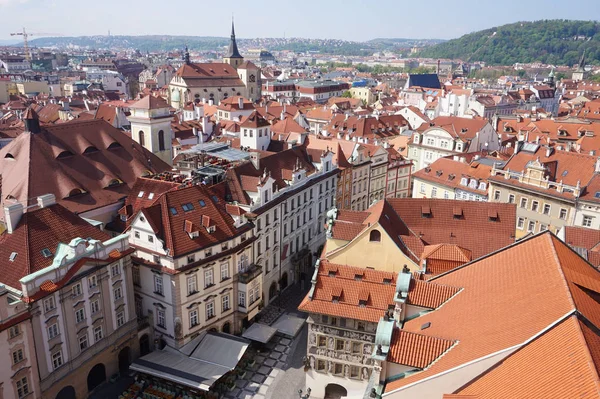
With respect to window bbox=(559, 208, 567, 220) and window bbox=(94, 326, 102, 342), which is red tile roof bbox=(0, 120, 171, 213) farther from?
window bbox=(559, 208, 567, 220)

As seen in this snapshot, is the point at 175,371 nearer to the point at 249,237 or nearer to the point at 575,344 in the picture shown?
the point at 249,237

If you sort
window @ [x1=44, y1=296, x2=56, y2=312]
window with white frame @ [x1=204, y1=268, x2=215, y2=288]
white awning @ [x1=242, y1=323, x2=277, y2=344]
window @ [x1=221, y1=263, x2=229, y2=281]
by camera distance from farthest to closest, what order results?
window @ [x1=221, y1=263, x2=229, y2=281] → white awning @ [x1=242, y1=323, x2=277, y2=344] → window with white frame @ [x1=204, y1=268, x2=215, y2=288] → window @ [x1=44, y1=296, x2=56, y2=312]

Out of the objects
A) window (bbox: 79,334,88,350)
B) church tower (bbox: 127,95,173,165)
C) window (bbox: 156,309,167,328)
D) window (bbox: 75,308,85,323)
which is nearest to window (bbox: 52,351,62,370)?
window (bbox: 79,334,88,350)

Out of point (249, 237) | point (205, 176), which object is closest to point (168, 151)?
point (205, 176)

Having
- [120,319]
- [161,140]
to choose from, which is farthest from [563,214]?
[161,140]

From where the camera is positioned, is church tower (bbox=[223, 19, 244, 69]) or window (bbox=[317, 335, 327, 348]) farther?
church tower (bbox=[223, 19, 244, 69])

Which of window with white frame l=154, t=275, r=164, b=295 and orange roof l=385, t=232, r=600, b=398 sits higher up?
orange roof l=385, t=232, r=600, b=398

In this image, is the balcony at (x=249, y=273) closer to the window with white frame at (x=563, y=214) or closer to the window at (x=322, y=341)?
the window at (x=322, y=341)
